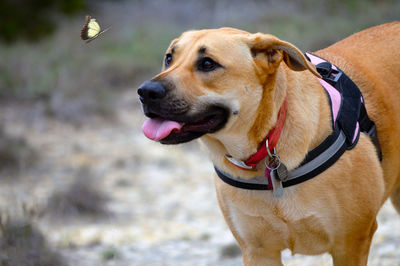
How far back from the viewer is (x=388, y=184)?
3.16 metres

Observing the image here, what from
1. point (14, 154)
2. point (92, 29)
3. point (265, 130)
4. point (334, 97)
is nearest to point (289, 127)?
point (265, 130)

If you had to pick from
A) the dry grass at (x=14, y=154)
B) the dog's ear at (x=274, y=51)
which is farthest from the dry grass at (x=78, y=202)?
the dog's ear at (x=274, y=51)

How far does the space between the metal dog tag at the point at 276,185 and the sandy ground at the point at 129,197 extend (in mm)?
1894

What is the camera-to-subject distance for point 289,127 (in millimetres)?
2781

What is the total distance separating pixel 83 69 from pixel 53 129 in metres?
2.61

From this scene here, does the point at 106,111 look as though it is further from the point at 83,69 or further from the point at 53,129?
the point at 83,69

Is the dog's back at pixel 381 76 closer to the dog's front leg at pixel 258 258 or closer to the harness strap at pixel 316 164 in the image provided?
the harness strap at pixel 316 164

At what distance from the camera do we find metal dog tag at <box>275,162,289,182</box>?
2.71 metres

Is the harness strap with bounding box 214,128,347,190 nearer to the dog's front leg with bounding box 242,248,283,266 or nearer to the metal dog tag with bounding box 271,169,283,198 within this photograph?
the metal dog tag with bounding box 271,169,283,198

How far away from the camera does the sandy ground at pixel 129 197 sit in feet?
16.4

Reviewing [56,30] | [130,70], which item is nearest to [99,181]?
[130,70]

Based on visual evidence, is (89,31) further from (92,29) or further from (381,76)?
(381,76)

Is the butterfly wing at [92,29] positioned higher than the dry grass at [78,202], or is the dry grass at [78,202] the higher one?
the butterfly wing at [92,29]

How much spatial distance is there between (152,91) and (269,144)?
677mm
